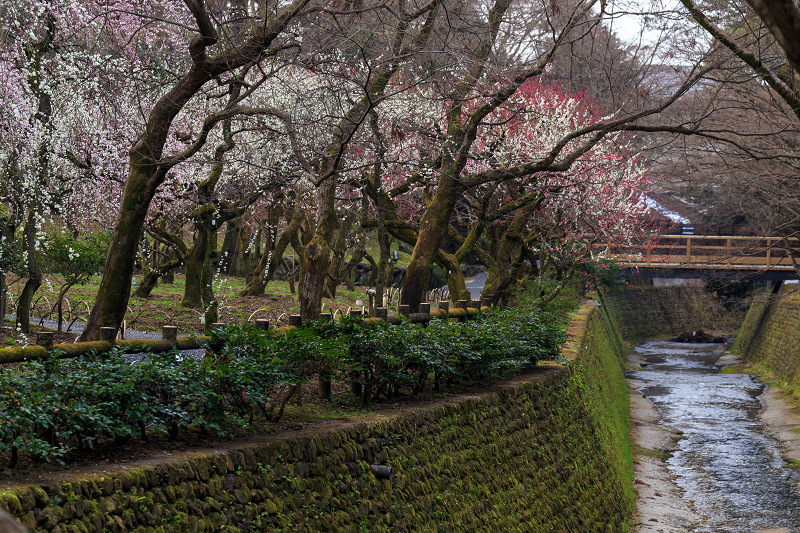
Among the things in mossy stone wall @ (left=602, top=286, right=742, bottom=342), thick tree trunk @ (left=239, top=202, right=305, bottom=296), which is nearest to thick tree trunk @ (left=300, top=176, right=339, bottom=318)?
thick tree trunk @ (left=239, top=202, right=305, bottom=296)

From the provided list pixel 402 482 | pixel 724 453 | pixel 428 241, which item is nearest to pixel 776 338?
pixel 724 453

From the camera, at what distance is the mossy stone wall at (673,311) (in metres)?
43.0

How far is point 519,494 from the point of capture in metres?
9.32

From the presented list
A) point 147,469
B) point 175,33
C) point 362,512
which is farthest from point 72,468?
point 175,33

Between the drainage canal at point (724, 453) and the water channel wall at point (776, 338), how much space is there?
45.7 inches

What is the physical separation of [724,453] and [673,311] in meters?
29.1

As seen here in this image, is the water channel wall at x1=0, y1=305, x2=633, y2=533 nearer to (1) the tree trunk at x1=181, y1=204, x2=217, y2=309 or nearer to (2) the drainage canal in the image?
(2) the drainage canal

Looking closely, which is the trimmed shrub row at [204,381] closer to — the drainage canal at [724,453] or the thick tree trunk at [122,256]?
the thick tree trunk at [122,256]

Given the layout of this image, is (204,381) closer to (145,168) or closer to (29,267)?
(145,168)

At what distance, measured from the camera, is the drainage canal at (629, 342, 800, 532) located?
533 inches

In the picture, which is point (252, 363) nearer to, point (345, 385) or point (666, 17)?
point (345, 385)

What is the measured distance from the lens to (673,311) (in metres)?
45.3

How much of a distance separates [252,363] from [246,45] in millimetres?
3742

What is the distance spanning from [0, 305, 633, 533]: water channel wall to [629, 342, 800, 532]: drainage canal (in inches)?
76.6
